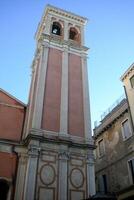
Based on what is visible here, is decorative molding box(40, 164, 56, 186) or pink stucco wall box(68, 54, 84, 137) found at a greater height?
pink stucco wall box(68, 54, 84, 137)

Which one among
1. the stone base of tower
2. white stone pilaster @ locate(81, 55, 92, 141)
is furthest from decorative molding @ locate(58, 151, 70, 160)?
white stone pilaster @ locate(81, 55, 92, 141)

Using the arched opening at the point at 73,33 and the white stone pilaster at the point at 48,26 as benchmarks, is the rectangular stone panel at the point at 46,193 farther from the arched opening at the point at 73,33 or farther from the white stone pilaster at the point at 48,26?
the arched opening at the point at 73,33

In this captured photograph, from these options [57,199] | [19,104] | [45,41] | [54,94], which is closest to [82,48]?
[45,41]

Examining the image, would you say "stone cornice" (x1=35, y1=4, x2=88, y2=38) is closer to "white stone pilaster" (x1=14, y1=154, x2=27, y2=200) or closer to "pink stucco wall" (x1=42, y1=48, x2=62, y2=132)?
"pink stucco wall" (x1=42, y1=48, x2=62, y2=132)

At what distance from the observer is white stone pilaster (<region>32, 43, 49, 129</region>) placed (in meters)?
16.6

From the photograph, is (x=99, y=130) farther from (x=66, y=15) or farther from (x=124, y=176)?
(x=66, y=15)

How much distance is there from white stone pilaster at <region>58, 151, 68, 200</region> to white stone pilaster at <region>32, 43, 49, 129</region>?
2497 mm

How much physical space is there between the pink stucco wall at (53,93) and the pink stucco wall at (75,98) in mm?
947

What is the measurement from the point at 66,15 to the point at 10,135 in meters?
14.2

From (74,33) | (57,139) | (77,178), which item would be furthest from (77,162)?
(74,33)

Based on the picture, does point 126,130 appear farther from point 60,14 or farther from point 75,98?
point 60,14

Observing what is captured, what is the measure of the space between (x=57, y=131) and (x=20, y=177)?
385cm

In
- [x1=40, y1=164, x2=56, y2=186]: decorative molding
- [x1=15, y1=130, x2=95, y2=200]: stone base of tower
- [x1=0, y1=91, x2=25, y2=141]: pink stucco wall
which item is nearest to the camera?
[x1=15, y1=130, x2=95, y2=200]: stone base of tower

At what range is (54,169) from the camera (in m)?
15.2
